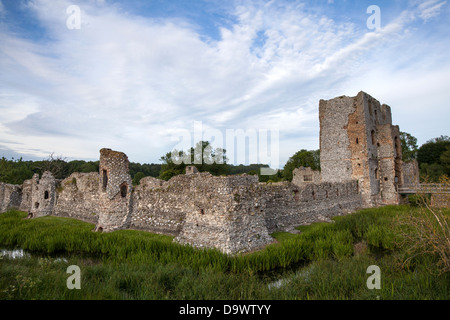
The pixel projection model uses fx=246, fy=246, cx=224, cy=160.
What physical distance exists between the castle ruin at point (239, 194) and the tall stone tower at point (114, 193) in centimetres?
6

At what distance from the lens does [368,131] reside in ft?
84.7

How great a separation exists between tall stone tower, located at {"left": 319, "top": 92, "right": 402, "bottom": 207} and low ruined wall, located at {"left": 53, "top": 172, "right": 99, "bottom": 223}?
23436 mm

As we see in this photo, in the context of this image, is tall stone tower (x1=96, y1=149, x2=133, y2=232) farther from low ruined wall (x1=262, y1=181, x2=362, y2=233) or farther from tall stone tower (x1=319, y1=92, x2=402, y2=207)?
tall stone tower (x1=319, y1=92, x2=402, y2=207)

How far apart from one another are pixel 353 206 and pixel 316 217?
8064 mm

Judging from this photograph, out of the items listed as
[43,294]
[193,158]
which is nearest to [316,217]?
[43,294]

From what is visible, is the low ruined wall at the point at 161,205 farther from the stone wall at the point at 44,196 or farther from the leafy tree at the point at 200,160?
the leafy tree at the point at 200,160

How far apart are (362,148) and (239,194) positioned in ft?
Answer: 65.5

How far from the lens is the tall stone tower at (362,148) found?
25484 millimetres

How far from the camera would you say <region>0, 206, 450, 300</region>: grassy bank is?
20.2ft

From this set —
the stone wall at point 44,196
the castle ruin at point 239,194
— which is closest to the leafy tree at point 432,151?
the castle ruin at point 239,194

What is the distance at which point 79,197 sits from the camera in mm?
19500

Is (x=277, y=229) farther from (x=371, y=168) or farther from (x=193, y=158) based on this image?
(x=193, y=158)

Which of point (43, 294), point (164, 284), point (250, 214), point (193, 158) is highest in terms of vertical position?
point (193, 158)
